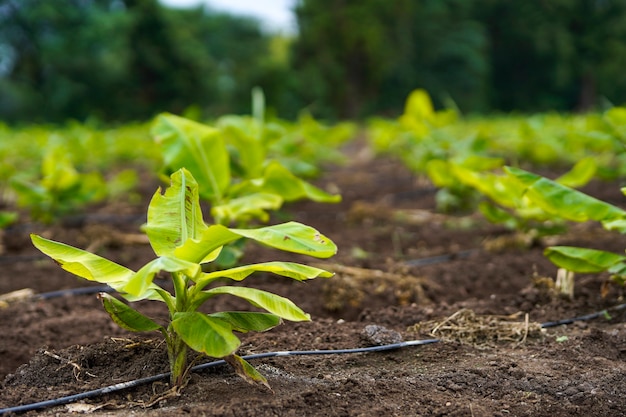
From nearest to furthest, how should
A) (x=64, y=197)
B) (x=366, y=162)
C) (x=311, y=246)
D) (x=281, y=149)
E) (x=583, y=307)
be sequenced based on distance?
(x=311, y=246), (x=583, y=307), (x=64, y=197), (x=281, y=149), (x=366, y=162)

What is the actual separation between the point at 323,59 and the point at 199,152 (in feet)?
95.2

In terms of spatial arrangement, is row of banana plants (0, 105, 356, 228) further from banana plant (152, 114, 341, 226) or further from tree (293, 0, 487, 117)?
tree (293, 0, 487, 117)

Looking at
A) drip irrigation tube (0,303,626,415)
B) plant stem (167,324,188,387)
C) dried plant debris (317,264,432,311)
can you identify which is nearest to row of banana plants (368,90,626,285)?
drip irrigation tube (0,303,626,415)

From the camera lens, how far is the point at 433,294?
8.95 feet

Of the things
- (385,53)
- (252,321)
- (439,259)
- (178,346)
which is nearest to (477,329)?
(252,321)

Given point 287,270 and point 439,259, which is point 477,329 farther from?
point 439,259

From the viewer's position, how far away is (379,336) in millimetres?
1949

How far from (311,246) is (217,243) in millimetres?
213

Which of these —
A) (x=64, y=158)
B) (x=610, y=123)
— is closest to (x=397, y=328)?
(x=610, y=123)

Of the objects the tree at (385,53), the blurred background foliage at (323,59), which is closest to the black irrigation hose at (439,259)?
the blurred background foliage at (323,59)

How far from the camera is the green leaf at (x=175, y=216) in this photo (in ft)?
5.07

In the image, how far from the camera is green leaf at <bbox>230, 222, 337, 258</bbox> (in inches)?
54.6

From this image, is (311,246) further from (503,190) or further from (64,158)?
(64,158)

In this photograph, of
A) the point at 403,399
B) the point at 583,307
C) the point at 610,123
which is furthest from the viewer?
the point at 610,123
